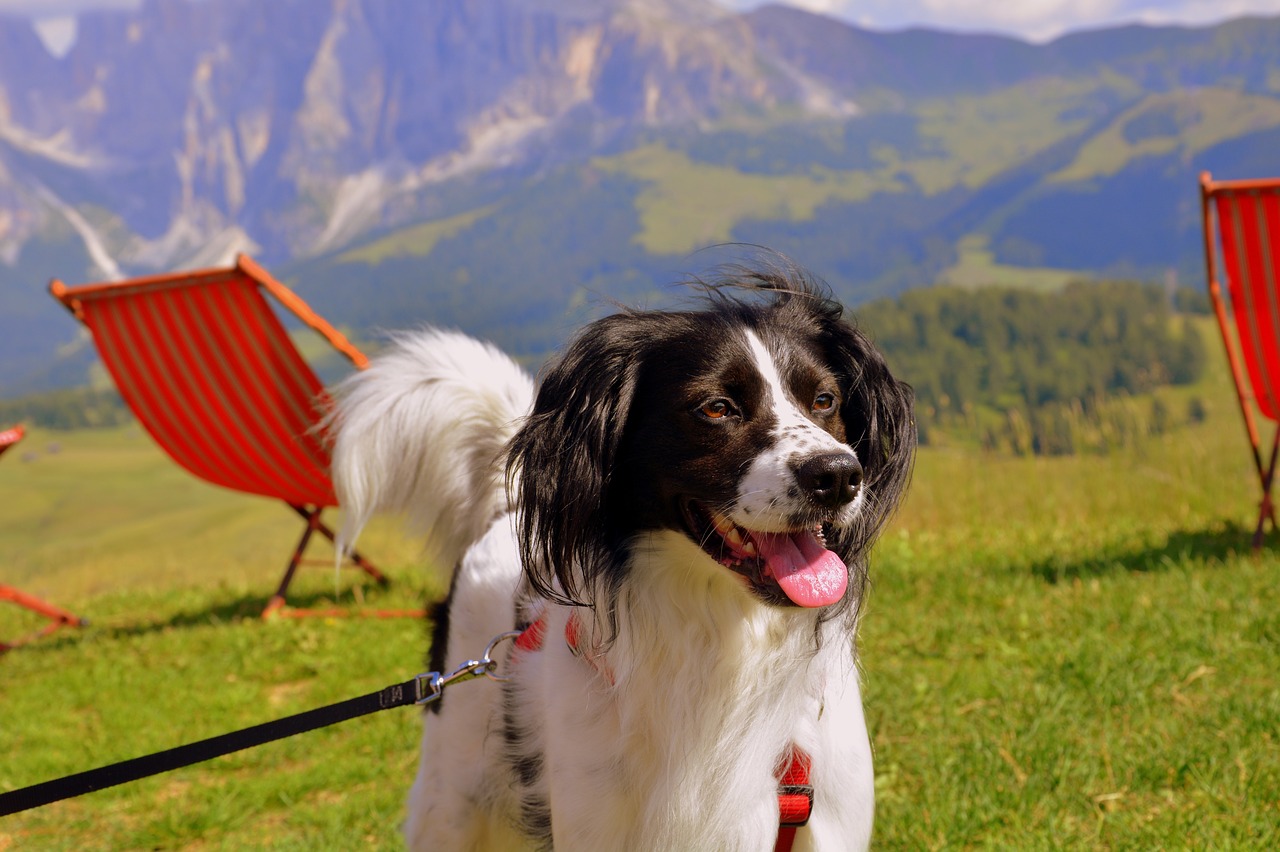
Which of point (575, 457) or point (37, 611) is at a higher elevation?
point (575, 457)

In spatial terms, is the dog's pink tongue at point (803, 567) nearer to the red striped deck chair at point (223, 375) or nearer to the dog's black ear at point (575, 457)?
the dog's black ear at point (575, 457)

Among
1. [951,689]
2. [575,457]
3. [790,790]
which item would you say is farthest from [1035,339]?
[575,457]

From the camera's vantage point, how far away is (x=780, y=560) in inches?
71.7

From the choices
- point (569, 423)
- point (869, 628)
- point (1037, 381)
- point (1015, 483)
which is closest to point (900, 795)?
point (869, 628)

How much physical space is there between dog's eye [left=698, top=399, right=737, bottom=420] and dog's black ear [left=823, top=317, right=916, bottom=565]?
29 cm

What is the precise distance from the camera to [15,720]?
450 centimetres

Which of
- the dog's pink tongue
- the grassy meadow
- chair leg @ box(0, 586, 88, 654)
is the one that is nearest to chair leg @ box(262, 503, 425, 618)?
the grassy meadow

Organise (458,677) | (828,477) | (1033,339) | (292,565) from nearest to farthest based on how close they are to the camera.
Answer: (828,477), (458,677), (292,565), (1033,339)

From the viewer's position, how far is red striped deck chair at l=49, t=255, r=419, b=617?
5.28 meters

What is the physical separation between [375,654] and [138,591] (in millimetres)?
2856

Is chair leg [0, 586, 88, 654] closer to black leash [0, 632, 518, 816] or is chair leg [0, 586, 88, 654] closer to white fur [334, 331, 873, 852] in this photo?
black leash [0, 632, 518, 816]

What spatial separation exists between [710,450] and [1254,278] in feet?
14.6

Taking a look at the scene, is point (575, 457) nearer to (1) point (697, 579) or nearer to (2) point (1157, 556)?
(1) point (697, 579)

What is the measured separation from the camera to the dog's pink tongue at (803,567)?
70.7 inches
